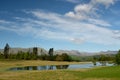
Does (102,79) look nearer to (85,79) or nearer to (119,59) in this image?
(85,79)

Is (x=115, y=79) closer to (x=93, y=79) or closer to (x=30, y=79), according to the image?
(x=93, y=79)

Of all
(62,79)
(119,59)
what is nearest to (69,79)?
(62,79)

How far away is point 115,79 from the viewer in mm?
45125

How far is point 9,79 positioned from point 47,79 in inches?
332

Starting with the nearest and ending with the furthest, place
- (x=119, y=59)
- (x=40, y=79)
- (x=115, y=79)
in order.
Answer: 1. (x=115, y=79)
2. (x=40, y=79)
3. (x=119, y=59)

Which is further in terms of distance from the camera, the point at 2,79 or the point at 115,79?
the point at 2,79

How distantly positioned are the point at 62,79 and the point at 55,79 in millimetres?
1536

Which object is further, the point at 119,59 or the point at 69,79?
the point at 119,59

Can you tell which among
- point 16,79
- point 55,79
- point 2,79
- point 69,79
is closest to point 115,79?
point 69,79

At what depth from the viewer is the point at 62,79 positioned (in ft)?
156

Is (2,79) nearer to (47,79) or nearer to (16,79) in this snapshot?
(16,79)

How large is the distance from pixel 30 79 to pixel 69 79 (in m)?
8.62

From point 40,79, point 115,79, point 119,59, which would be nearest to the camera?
point 115,79

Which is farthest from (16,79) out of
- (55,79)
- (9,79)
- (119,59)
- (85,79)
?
(119,59)
